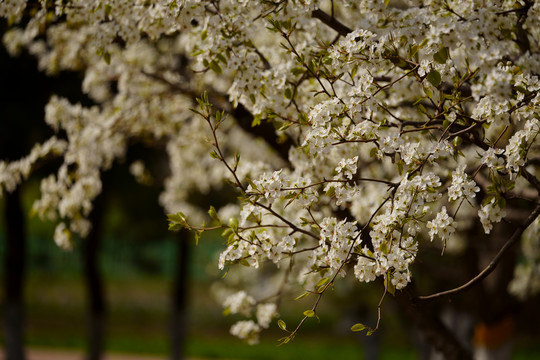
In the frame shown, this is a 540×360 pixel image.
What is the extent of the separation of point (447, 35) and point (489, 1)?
40 cm

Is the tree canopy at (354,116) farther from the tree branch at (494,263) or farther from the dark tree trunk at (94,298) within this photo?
the dark tree trunk at (94,298)

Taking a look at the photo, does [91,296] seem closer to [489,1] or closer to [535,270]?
[535,270]

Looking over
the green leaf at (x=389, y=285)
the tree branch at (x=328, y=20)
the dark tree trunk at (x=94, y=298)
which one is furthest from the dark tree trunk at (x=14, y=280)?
the green leaf at (x=389, y=285)

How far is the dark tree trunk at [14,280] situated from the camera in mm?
11367

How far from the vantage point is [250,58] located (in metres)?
4.29

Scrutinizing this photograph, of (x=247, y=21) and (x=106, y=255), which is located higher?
(x=106, y=255)

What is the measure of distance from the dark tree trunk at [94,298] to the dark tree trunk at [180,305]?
183 cm

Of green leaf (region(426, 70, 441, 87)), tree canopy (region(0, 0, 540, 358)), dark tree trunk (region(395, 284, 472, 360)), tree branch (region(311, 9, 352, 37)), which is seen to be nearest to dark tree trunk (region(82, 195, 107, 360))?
tree canopy (region(0, 0, 540, 358))

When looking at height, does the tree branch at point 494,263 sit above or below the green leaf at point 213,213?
below

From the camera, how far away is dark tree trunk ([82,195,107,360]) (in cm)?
1341

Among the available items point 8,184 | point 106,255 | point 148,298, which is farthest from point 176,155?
point 106,255

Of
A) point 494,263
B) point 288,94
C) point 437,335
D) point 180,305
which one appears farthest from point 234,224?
point 180,305

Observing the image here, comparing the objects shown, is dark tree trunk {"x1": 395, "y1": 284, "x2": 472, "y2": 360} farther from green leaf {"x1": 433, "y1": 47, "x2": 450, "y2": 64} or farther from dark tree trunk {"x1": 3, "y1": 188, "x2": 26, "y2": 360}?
dark tree trunk {"x1": 3, "y1": 188, "x2": 26, "y2": 360}

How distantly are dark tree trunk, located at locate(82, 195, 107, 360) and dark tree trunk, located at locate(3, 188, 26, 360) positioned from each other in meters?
1.60
